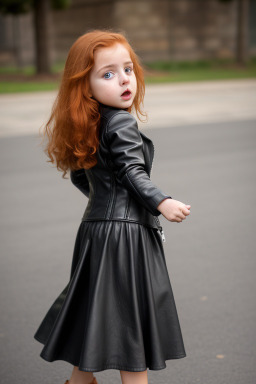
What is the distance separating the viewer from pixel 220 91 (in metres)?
17.4

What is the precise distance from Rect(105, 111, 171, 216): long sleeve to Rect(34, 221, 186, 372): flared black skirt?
0.60 feet

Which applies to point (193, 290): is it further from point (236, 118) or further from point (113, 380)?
point (236, 118)

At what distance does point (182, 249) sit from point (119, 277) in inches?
107

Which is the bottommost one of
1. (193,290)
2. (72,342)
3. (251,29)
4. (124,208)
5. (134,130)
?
(251,29)

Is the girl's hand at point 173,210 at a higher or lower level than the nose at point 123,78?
lower

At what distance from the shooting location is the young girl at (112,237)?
2.33 m

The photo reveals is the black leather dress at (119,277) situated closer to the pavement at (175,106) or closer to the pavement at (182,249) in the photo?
the pavement at (182,249)

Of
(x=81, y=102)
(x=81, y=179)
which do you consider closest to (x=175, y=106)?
(x=81, y=179)

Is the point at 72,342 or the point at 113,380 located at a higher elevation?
the point at 72,342

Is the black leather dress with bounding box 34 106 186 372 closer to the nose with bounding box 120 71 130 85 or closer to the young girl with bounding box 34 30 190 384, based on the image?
the young girl with bounding box 34 30 190 384

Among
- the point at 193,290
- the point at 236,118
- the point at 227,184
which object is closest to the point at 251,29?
the point at 236,118

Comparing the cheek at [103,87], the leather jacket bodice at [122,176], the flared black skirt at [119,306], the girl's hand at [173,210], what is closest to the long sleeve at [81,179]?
the leather jacket bodice at [122,176]

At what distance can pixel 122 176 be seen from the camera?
2.30 meters

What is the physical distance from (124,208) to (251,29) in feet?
124
